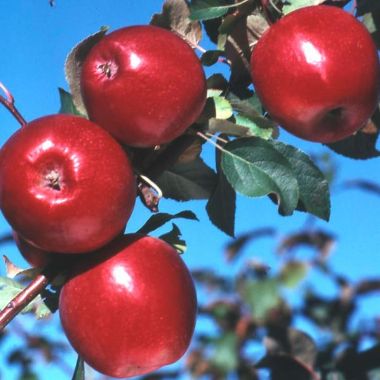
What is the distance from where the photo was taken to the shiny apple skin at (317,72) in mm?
836

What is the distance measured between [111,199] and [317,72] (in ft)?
0.88

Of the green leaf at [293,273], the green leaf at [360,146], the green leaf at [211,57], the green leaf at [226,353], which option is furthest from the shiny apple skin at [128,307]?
the green leaf at [293,273]

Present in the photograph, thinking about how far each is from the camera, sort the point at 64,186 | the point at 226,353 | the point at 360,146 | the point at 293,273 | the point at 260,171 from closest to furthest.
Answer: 1. the point at 64,186
2. the point at 260,171
3. the point at 360,146
4. the point at 226,353
5. the point at 293,273

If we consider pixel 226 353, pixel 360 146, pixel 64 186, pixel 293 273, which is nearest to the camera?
pixel 64 186

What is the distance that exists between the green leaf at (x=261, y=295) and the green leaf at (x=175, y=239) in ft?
2.50

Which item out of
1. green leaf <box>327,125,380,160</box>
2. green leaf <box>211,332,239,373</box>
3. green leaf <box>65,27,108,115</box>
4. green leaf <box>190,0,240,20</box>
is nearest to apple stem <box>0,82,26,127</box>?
green leaf <box>65,27,108,115</box>

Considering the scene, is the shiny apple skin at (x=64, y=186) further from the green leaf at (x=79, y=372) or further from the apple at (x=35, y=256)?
the green leaf at (x=79, y=372)

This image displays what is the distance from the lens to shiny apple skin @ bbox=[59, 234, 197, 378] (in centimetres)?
81

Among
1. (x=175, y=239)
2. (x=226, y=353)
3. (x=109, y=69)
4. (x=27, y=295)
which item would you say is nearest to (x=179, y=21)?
(x=109, y=69)

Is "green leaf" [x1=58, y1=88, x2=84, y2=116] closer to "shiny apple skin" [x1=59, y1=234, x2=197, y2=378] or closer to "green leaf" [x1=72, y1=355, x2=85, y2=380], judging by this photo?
"shiny apple skin" [x1=59, y1=234, x2=197, y2=378]

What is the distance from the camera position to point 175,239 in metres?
0.95

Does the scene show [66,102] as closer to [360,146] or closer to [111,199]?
[111,199]

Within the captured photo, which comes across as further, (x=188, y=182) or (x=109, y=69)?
(x=188, y=182)

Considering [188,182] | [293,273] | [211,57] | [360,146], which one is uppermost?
[211,57]
